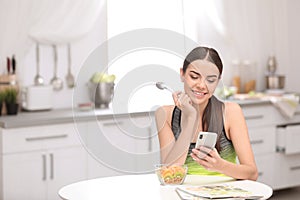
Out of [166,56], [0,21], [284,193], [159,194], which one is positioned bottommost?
[284,193]

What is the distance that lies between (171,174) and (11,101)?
210cm

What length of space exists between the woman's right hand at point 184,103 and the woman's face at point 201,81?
2 centimetres

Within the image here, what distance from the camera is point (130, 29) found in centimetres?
426

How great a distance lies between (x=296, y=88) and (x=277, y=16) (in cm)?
70

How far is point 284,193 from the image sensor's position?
480cm

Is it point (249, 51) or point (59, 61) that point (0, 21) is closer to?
point (59, 61)

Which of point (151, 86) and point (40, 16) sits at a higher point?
point (40, 16)

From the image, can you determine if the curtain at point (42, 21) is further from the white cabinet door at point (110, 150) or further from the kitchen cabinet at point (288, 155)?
the white cabinet door at point (110, 150)

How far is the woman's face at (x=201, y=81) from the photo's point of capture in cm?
202

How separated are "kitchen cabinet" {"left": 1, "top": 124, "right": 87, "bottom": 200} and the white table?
5.15 ft

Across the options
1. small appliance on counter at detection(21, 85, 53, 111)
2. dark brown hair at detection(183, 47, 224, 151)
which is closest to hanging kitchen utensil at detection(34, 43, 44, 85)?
small appliance on counter at detection(21, 85, 53, 111)

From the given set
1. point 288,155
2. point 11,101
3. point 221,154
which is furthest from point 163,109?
point 288,155

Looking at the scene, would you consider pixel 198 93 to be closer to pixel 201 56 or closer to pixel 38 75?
pixel 201 56

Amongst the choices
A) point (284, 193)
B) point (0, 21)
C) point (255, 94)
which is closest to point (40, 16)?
point (0, 21)
